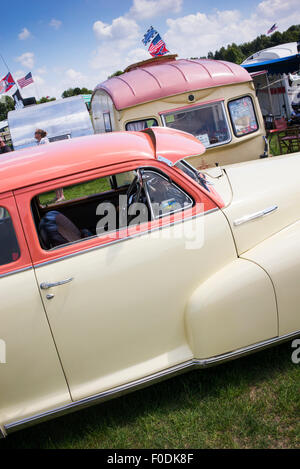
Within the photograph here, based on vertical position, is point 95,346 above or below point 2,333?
below

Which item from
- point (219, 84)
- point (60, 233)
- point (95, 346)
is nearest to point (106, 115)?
point (219, 84)

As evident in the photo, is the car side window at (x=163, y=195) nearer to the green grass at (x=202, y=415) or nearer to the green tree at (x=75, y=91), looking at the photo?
the green grass at (x=202, y=415)

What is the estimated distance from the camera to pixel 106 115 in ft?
27.8

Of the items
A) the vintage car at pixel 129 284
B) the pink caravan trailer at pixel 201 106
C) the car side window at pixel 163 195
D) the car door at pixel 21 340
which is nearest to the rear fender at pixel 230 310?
the vintage car at pixel 129 284

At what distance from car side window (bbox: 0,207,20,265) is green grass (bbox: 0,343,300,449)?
1.35 meters

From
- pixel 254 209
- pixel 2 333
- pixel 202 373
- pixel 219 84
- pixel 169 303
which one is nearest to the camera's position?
pixel 2 333

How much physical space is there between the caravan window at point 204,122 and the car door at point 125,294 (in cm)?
474

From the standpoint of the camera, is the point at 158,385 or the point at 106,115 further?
the point at 106,115

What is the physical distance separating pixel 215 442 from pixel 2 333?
1.50m

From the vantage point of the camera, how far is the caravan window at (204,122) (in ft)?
23.7

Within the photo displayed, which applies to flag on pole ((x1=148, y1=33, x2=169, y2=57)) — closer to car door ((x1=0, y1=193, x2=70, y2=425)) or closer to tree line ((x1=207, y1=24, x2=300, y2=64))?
car door ((x1=0, y1=193, x2=70, y2=425))

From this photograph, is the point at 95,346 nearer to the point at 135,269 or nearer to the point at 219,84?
the point at 135,269

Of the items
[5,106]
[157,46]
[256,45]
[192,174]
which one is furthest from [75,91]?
[192,174]

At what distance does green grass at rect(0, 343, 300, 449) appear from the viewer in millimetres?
2590
